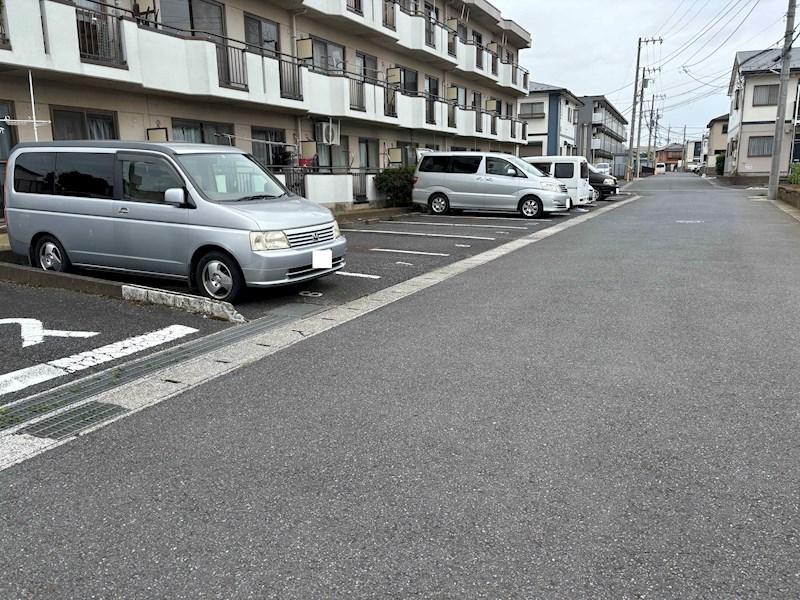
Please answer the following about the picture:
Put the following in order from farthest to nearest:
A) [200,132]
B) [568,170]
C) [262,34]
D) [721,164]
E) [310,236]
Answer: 1. [721,164]
2. [568,170]
3. [262,34]
4. [200,132]
5. [310,236]

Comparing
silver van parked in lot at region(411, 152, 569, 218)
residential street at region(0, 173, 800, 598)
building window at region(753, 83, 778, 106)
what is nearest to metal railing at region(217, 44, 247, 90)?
silver van parked in lot at region(411, 152, 569, 218)

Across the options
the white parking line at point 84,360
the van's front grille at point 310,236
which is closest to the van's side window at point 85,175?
the van's front grille at point 310,236

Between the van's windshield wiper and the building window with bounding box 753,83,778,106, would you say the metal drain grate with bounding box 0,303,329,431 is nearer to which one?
the van's windshield wiper

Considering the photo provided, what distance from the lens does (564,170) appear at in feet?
67.6

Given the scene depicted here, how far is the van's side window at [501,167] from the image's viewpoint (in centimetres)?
1761

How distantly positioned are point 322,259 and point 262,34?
36.2 ft

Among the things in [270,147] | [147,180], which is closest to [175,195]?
[147,180]

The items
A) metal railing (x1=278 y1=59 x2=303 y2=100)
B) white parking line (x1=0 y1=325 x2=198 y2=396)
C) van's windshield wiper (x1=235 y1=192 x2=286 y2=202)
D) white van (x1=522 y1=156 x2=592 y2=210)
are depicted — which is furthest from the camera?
white van (x1=522 y1=156 x2=592 y2=210)

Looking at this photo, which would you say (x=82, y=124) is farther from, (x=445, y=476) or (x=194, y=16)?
(x=445, y=476)

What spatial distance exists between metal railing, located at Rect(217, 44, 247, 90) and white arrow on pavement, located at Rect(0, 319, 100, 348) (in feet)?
28.7

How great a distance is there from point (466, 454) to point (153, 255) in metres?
5.15

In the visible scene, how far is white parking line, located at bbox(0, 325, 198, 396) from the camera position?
443 cm

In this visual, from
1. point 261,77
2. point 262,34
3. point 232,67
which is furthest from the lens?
point 262,34

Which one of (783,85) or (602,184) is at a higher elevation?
(783,85)
